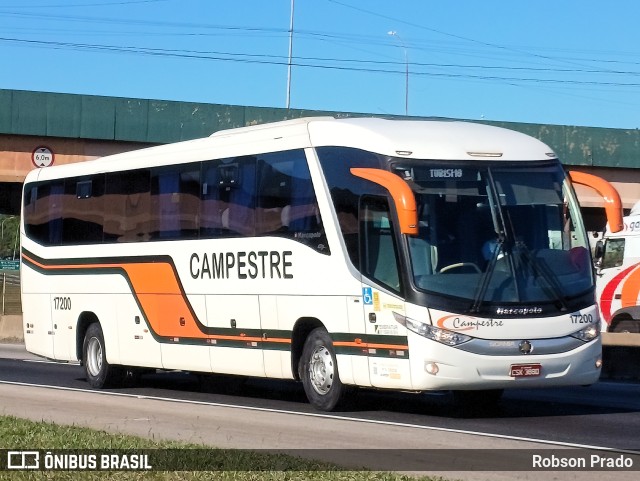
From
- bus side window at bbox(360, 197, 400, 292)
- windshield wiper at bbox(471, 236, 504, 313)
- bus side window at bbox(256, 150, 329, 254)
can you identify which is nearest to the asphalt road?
windshield wiper at bbox(471, 236, 504, 313)

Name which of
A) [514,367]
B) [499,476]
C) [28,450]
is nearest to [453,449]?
[499,476]

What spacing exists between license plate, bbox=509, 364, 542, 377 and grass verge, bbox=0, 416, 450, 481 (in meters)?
4.25

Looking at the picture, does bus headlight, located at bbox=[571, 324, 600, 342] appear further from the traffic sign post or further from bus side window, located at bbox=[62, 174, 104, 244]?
the traffic sign post

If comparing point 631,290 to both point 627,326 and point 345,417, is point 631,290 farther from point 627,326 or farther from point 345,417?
point 345,417

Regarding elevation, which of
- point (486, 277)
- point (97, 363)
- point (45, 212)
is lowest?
point (97, 363)

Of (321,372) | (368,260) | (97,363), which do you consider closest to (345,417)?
(321,372)

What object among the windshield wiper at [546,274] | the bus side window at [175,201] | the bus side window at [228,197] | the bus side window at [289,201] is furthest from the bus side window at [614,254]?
the windshield wiper at [546,274]

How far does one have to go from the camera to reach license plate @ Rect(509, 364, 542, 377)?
48.8 ft

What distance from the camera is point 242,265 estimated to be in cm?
1797

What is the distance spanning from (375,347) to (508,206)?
2.17m

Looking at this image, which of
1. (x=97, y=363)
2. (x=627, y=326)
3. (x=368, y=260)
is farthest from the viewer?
(x=627, y=326)

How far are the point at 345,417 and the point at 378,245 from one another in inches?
77.5

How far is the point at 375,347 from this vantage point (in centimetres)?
1547

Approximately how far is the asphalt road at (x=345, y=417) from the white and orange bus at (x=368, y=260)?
53 centimetres
